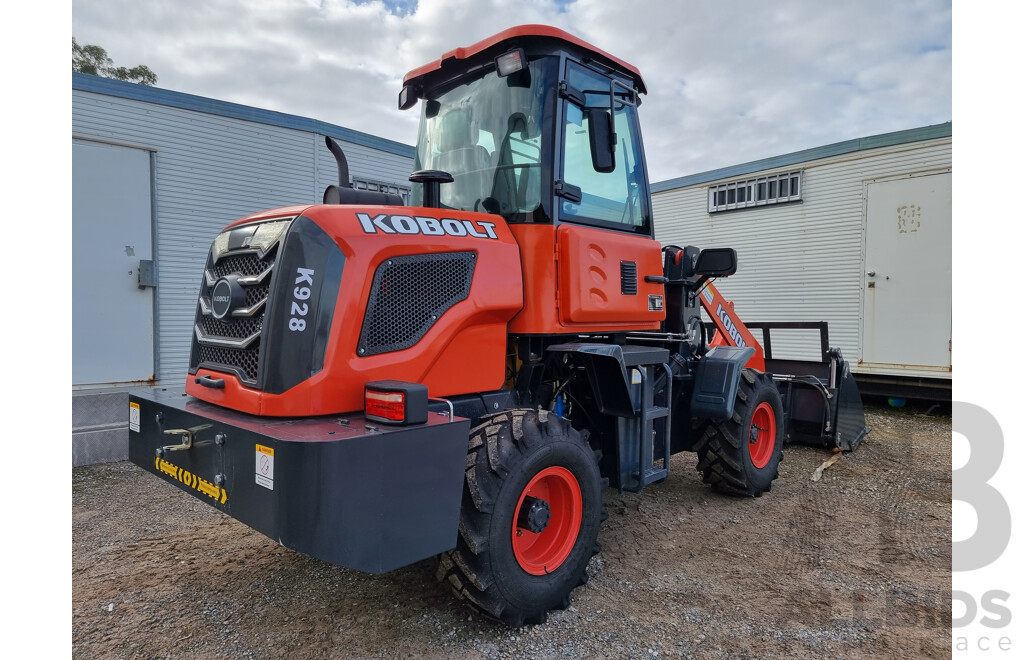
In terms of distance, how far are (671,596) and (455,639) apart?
1.20m

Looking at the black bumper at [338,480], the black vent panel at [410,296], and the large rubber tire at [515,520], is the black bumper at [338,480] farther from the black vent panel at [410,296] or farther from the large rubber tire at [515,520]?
the black vent panel at [410,296]

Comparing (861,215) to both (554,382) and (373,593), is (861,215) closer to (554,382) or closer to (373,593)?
(554,382)

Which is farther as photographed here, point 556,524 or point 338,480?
point 556,524

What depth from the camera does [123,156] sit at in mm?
6695

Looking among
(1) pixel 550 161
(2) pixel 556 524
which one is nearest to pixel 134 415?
(2) pixel 556 524

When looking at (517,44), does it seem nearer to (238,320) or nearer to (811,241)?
(238,320)

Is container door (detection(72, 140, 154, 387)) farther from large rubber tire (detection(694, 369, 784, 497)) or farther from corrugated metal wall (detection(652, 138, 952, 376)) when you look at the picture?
corrugated metal wall (detection(652, 138, 952, 376))

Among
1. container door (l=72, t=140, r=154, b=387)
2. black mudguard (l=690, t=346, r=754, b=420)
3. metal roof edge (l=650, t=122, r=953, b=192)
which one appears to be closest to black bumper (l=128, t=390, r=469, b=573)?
black mudguard (l=690, t=346, r=754, b=420)

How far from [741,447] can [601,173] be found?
2.52 meters

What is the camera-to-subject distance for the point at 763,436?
5348 mm

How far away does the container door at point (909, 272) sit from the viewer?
8.42 metres

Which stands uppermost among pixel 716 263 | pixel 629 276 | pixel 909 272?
pixel 909 272

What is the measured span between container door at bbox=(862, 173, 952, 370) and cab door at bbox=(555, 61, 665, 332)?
252 inches

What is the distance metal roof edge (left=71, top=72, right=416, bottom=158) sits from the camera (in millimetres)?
6516
